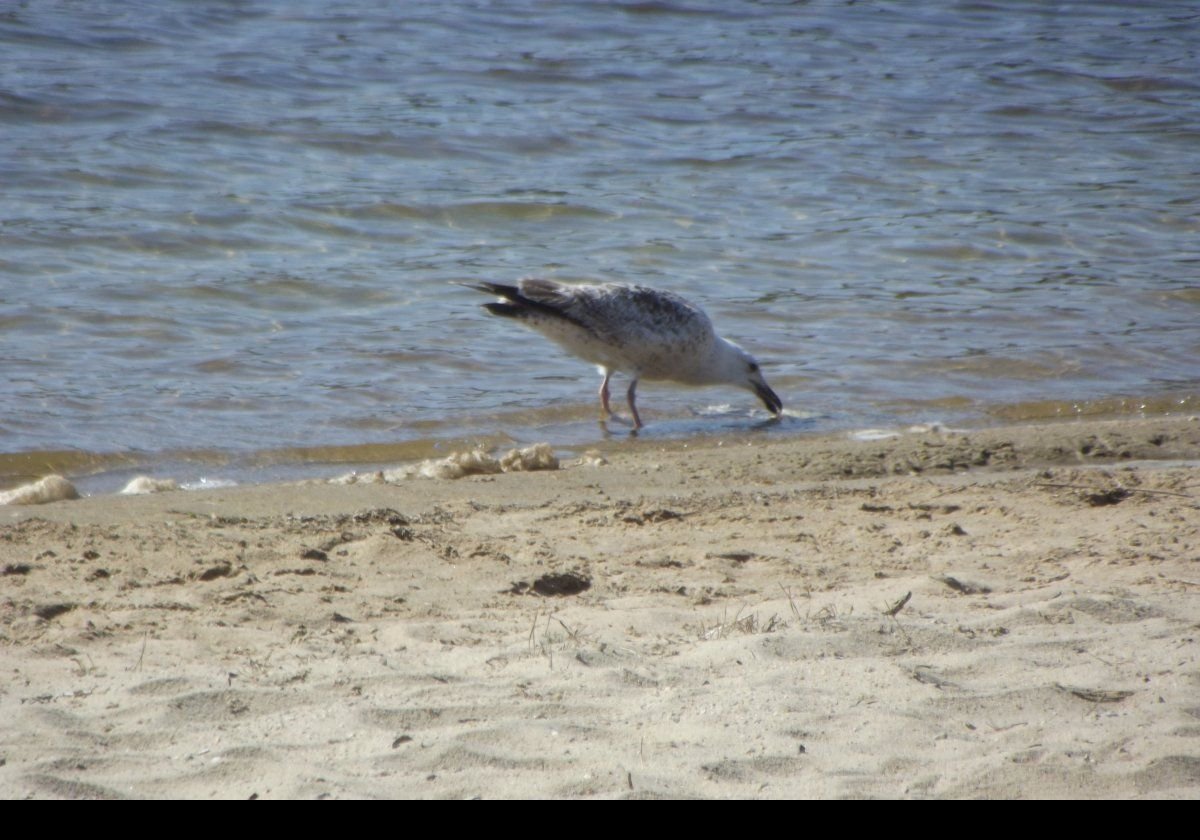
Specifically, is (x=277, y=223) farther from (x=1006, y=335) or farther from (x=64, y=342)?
(x=1006, y=335)

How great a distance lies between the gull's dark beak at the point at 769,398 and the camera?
7652 millimetres

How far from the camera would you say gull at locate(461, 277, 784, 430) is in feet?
25.6

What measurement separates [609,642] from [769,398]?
179 inches

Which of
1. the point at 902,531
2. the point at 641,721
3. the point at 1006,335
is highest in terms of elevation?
the point at 641,721

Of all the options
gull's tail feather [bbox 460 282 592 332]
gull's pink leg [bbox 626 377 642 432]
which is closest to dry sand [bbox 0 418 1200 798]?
gull's pink leg [bbox 626 377 642 432]

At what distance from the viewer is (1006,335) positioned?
28.8 feet

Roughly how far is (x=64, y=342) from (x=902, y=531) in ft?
17.2

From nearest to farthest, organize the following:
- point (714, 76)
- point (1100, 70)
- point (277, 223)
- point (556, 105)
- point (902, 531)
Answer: point (902, 531)
point (277, 223)
point (556, 105)
point (714, 76)
point (1100, 70)

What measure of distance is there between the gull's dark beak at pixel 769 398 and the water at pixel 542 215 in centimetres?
15

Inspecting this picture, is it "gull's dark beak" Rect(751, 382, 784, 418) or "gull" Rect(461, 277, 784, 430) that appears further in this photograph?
"gull" Rect(461, 277, 784, 430)

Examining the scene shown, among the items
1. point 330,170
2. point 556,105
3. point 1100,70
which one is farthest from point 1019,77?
point 330,170

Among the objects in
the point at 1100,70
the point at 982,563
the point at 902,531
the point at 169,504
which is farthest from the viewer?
the point at 1100,70

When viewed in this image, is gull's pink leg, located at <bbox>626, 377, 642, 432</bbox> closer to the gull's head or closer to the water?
the water

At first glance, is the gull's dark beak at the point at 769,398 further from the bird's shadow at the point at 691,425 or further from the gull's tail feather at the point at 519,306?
the gull's tail feather at the point at 519,306
